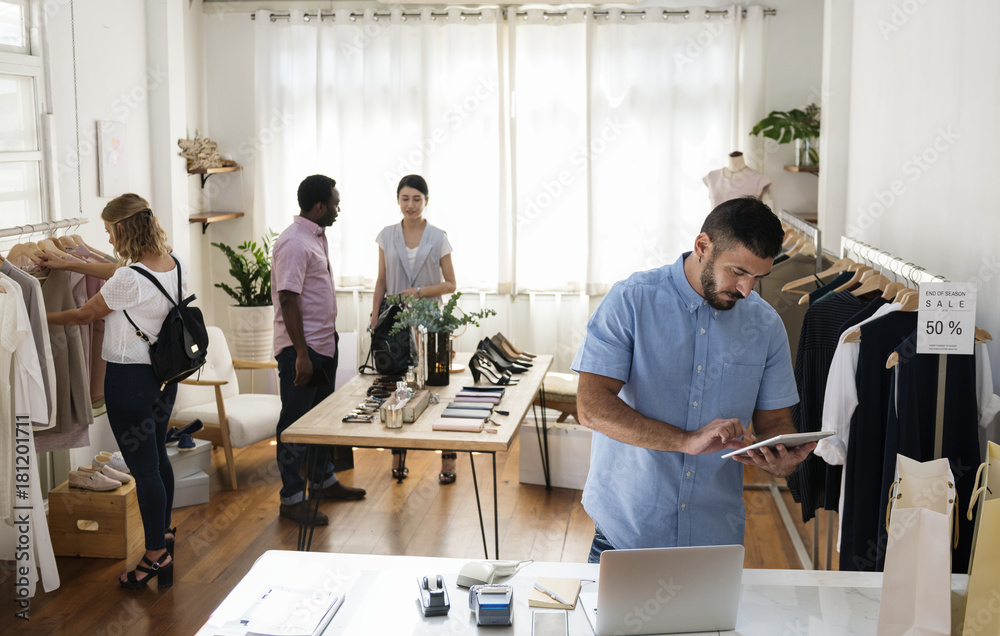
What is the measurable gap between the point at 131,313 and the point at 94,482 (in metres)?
0.95

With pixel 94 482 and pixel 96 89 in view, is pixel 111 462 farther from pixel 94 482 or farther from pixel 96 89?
pixel 96 89

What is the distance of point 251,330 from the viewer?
233 inches

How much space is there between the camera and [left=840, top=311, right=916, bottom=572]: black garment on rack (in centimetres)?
255

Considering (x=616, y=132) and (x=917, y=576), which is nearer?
(x=917, y=576)

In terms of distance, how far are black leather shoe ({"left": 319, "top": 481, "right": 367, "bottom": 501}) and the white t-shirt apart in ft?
5.03

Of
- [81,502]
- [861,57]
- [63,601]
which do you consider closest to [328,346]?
[81,502]

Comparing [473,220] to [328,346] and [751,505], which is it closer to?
[328,346]

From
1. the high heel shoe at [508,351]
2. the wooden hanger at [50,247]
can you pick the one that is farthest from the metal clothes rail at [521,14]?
the wooden hanger at [50,247]

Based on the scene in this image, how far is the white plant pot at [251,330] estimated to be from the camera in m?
5.91

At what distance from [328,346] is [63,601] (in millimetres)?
1515

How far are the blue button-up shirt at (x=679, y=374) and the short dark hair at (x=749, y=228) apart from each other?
0.55ft

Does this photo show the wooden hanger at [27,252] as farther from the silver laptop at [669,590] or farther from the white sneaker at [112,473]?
the silver laptop at [669,590]

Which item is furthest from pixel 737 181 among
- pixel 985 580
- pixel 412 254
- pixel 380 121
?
pixel 985 580

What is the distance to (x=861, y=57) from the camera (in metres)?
4.29
